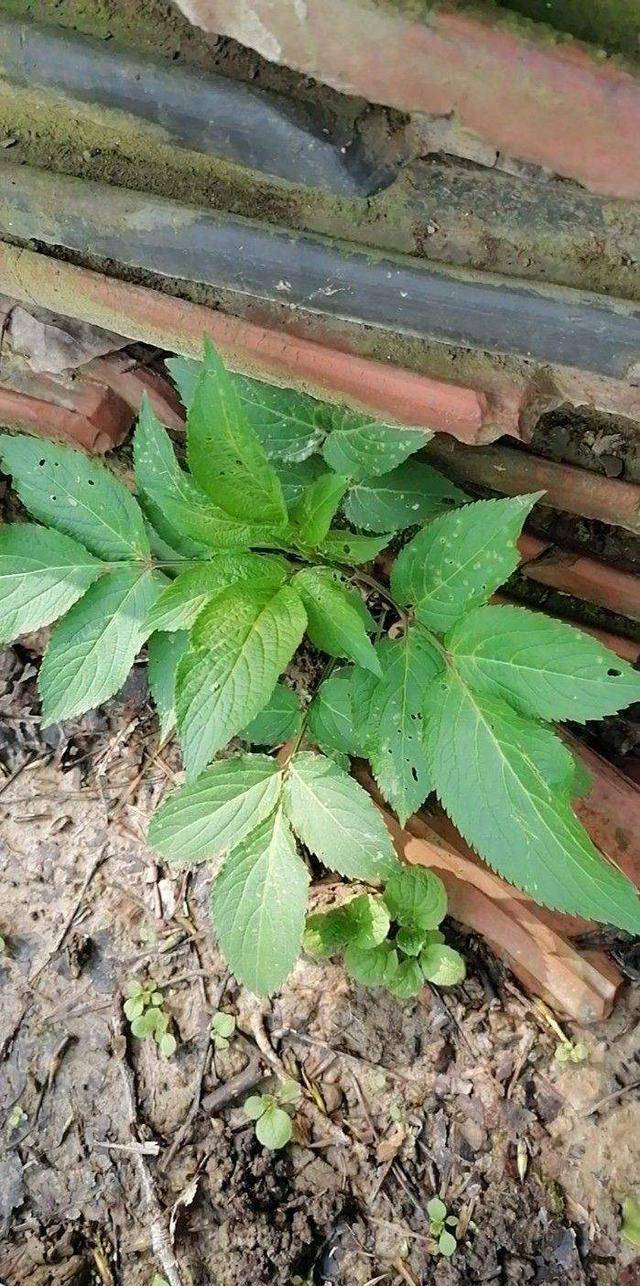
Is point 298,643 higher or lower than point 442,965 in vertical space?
higher

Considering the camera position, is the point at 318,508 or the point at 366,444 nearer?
the point at 318,508

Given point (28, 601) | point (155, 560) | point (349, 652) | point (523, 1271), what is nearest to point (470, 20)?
point (349, 652)

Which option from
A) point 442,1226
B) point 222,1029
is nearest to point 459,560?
point 222,1029

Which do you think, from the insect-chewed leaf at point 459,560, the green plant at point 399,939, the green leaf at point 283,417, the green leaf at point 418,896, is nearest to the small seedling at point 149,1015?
the green plant at point 399,939

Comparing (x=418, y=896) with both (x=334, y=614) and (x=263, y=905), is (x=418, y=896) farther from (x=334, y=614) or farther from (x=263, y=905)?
(x=334, y=614)

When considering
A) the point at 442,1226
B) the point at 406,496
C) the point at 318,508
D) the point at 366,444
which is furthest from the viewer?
the point at 442,1226

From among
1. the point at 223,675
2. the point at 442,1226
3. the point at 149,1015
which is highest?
the point at 223,675

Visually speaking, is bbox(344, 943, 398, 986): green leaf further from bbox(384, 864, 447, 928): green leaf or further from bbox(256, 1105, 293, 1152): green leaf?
bbox(256, 1105, 293, 1152): green leaf
